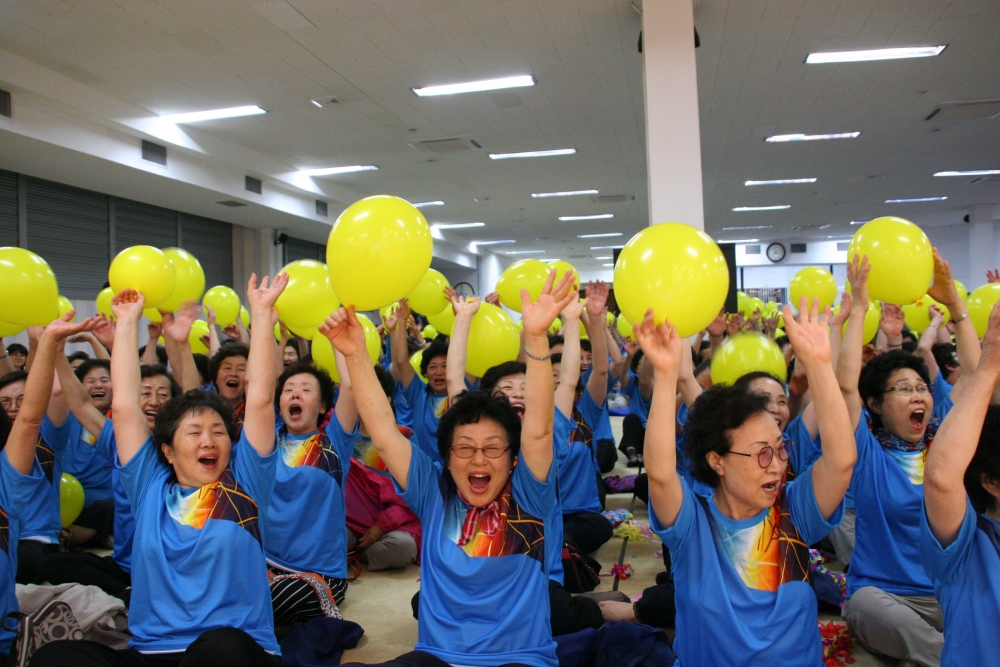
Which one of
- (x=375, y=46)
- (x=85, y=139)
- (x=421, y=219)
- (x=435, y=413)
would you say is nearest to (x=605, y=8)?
(x=375, y=46)

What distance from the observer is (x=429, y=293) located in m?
3.86

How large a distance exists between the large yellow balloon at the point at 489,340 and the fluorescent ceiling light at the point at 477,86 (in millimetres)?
3429

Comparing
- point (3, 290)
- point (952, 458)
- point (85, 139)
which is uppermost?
point (85, 139)

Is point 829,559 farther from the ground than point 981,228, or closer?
closer

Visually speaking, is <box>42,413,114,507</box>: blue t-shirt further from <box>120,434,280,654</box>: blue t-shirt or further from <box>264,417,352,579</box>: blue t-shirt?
<box>120,434,280,654</box>: blue t-shirt

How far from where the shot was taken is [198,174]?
25.9ft

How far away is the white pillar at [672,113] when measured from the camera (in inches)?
167

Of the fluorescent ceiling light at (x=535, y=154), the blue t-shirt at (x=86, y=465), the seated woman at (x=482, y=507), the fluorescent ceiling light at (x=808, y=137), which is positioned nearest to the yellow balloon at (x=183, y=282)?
the blue t-shirt at (x=86, y=465)

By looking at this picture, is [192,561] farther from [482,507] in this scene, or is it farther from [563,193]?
[563,193]

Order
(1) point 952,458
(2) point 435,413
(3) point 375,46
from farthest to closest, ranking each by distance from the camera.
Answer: (3) point 375,46 → (2) point 435,413 → (1) point 952,458

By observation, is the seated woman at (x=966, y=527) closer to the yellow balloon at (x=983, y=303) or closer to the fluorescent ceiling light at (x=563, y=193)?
the yellow balloon at (x=983, y=303)

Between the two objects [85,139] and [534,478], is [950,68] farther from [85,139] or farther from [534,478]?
[85,139]

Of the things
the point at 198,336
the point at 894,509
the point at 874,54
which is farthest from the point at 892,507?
the point at 874,54

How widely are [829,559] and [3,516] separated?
3261 millimetres
